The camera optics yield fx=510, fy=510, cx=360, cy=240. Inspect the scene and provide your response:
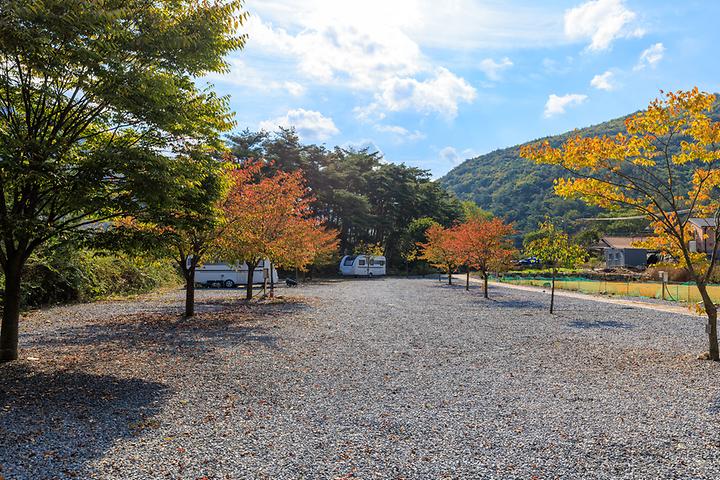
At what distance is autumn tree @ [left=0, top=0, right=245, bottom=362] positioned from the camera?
Result: 5.50 metres

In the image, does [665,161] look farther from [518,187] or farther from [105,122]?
[518,187]

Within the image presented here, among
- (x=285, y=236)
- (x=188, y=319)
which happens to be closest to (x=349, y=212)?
(x=285, y=236)

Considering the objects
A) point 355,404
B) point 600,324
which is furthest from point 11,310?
point 600,324

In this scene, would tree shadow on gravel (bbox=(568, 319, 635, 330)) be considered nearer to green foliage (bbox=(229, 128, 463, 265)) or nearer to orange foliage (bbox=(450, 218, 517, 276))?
orange foliage (bbox=(450, 218, 517, 276))

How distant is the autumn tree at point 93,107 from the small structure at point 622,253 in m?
53.6

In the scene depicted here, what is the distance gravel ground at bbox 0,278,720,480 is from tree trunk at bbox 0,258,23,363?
26 centimetres

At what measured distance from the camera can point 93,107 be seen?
275 inches

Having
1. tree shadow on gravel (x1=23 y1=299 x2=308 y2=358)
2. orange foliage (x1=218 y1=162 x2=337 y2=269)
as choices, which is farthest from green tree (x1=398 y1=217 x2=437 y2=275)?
tree shadow on gravel (x1=23 y1=299 x2=308 y2=358)

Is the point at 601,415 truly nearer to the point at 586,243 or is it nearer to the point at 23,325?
the point at 23,325

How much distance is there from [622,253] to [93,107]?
56581 millimetres

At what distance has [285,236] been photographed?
17.8m

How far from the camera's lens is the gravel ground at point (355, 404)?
159 inches

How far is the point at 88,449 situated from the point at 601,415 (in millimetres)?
4921

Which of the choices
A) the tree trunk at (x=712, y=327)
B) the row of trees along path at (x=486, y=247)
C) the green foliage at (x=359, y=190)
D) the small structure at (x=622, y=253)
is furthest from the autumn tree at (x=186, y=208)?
the small structure at (x=622, y=253)
